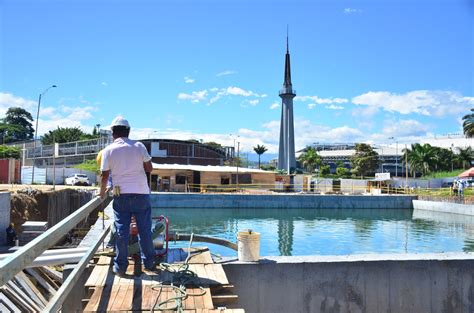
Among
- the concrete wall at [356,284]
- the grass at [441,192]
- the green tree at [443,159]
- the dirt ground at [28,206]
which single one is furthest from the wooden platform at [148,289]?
the green tree at [443,159]

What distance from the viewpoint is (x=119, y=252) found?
15.1 ft

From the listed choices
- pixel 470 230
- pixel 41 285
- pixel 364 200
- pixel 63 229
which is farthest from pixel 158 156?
pixel 63 229

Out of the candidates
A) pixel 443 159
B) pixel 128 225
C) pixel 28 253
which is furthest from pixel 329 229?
pixel 443 159

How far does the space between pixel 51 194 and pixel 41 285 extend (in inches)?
546

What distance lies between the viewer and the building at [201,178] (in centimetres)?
4456

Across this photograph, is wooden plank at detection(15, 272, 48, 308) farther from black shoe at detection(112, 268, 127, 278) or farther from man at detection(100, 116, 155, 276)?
man at detection(100, 116, 155, 276)

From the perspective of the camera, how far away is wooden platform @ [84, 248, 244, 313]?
12.2ft

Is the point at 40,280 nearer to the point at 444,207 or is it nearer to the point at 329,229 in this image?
the point at 329,229

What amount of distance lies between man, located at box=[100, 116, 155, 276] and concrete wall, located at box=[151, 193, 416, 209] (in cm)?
3377

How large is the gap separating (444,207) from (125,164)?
36.4 m

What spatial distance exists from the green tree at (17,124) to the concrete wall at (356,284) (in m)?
116

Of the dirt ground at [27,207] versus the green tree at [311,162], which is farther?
the green tree at [311,162]

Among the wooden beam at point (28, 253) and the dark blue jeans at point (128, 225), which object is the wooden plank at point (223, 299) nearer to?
the dark blue jeans at point (128, 225)

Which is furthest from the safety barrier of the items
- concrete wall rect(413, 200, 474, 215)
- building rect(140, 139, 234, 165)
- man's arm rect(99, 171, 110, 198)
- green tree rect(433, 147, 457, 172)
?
man's arm rect(99, 171, 110, 198)
